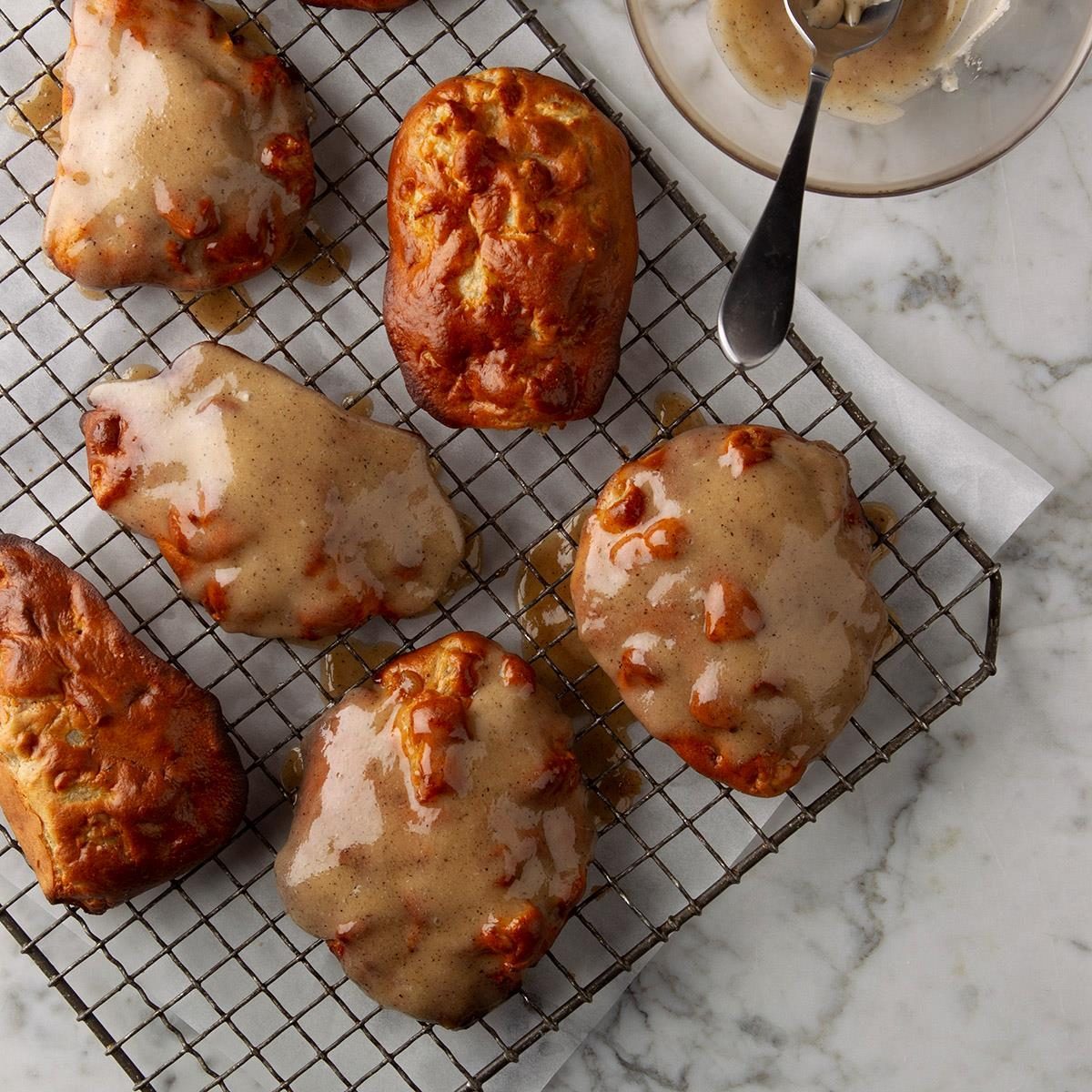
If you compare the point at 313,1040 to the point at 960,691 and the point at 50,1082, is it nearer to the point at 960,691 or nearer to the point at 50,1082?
the point at 50,1082

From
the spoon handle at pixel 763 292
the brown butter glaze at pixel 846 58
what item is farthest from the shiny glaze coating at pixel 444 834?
the brown butter glaze at pixel 846 58

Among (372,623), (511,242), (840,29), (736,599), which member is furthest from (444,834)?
(840,29)

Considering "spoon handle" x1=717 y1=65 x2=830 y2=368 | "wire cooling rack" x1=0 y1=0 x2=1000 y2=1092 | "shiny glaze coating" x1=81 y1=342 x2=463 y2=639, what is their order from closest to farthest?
"spoon handle" x1=717 y1=65 x2=830 y2=368 < "shiny glaze coating" x1=81 y1=342 x2=463 y2=639 < "wire cooling rack" x1=0 y1=0 x2=1000 y2=1092

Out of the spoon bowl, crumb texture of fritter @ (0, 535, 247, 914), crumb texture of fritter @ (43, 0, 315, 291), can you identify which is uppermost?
crumb texture of fritter @ (43, 0, 315, 291)

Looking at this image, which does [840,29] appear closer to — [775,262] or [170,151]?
[775,262]

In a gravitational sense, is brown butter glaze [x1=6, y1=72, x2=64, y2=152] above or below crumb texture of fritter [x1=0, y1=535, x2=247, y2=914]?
above

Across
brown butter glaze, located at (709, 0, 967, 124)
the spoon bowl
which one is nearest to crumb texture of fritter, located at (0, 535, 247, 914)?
brown butter glaze, located at (709, 0, 967, 124)

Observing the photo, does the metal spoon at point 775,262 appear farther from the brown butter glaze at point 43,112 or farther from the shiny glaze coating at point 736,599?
the brown butter glaze at point 43,112

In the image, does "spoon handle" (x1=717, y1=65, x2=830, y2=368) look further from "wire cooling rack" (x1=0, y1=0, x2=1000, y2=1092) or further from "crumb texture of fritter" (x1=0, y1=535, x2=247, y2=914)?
"crumb texture of fritter" (x1=0, y1=535, x2=247, y2=914)
